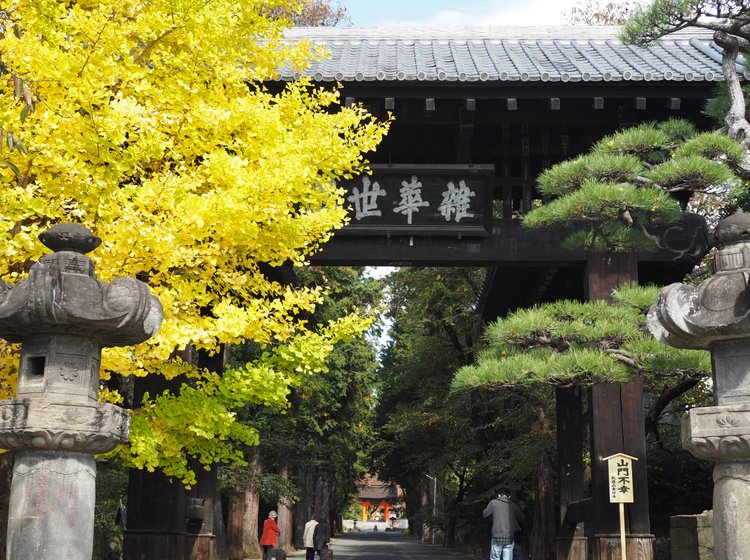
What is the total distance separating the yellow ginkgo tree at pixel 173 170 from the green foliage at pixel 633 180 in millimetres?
2315

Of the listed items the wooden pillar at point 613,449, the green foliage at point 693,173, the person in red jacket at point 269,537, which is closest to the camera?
the green foliage at point 693,173

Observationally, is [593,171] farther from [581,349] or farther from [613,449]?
[613,449]

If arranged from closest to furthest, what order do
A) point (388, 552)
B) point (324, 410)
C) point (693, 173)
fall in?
1. point (693, 173)
2. point (324, 410)
3. point (388, 552)

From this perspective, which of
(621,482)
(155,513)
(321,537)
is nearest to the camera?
(621,482)

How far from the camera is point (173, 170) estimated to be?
9492 millimetres

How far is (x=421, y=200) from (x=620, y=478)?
4.65 meters

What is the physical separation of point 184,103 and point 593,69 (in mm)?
6449

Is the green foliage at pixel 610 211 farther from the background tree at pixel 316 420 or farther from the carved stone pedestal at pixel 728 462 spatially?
the background tree at pixel 316 420

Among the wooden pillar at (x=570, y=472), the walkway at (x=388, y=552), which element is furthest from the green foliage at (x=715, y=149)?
the walkway at (x=388, y=552)

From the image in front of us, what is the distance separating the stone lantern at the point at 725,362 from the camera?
20.6 ft

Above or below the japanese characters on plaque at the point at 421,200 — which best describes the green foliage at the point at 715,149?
below

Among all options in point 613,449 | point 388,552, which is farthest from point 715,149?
point 388,552

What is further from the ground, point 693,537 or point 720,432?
point 720,432

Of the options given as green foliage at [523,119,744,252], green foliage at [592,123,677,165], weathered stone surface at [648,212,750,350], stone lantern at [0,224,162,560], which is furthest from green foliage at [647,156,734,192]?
stone lantern at [0,224,162,560]
